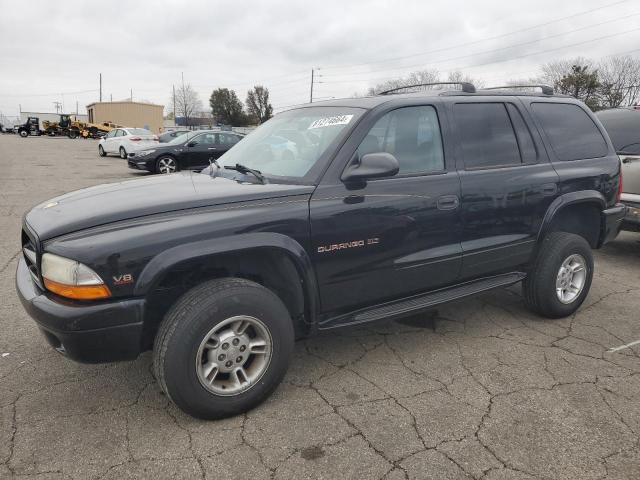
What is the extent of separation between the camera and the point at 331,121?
319 cm

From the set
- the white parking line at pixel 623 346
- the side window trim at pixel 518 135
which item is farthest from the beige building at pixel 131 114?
the white parking line at pixel 623 346

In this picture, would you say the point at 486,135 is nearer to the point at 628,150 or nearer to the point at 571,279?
the point at 571,279

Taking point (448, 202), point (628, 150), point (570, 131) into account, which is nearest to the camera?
point (448, 202)

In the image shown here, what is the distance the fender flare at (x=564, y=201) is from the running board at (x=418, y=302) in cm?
42

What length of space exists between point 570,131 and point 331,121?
7.21 ft

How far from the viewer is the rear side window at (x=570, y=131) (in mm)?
3873

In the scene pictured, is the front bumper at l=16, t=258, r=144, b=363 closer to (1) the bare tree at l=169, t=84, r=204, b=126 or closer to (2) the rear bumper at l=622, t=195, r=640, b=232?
(2) the rear bumper at l=622, t=195, r=640, b=232

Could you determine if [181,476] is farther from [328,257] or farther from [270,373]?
[328,257]

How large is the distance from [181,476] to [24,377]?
1.52 m

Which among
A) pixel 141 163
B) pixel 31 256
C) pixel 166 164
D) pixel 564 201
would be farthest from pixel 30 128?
pixel 564 201

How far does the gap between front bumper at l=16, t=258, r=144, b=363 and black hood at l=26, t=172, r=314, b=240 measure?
14.8 inches

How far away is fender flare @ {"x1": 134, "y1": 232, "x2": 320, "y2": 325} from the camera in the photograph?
7.61ft

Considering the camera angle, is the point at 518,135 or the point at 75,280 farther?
the point at 518,135

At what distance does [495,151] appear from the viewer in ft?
11.6
